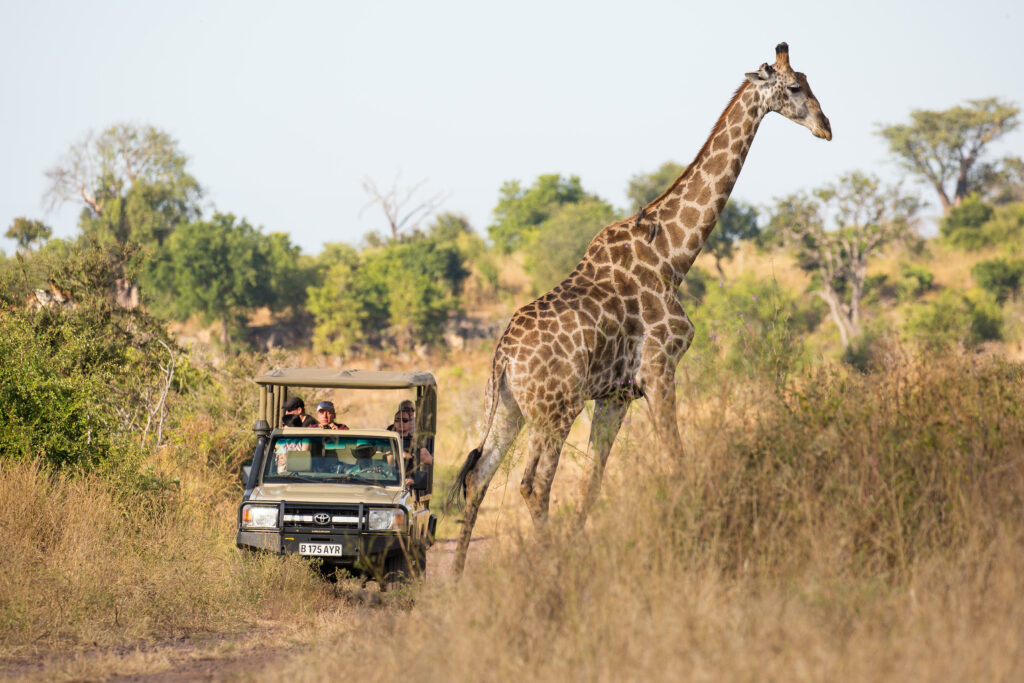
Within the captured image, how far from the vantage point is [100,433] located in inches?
505

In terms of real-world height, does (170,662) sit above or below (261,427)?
below

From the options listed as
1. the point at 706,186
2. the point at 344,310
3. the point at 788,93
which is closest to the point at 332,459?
the point at 706,186

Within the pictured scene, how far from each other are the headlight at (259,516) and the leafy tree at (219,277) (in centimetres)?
4261

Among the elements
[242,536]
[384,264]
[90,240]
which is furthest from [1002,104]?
[242,536]

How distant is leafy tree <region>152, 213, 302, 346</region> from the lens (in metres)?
52.6

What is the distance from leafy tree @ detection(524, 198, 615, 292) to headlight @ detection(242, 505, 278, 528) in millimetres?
40604

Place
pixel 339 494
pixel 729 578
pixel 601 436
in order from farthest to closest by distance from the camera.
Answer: pixel 339 494, pixel 601 436, pixel 729 578

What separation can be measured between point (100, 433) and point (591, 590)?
8638 mm

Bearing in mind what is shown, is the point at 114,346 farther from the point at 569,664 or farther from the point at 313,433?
the point at 569,664

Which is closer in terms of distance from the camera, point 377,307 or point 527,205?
point 377,307

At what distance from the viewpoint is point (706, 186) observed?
9859mm

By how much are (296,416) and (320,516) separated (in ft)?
8.36

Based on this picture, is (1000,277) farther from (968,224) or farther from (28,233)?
(28,233)

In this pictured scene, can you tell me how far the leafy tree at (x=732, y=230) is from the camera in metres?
54.7
